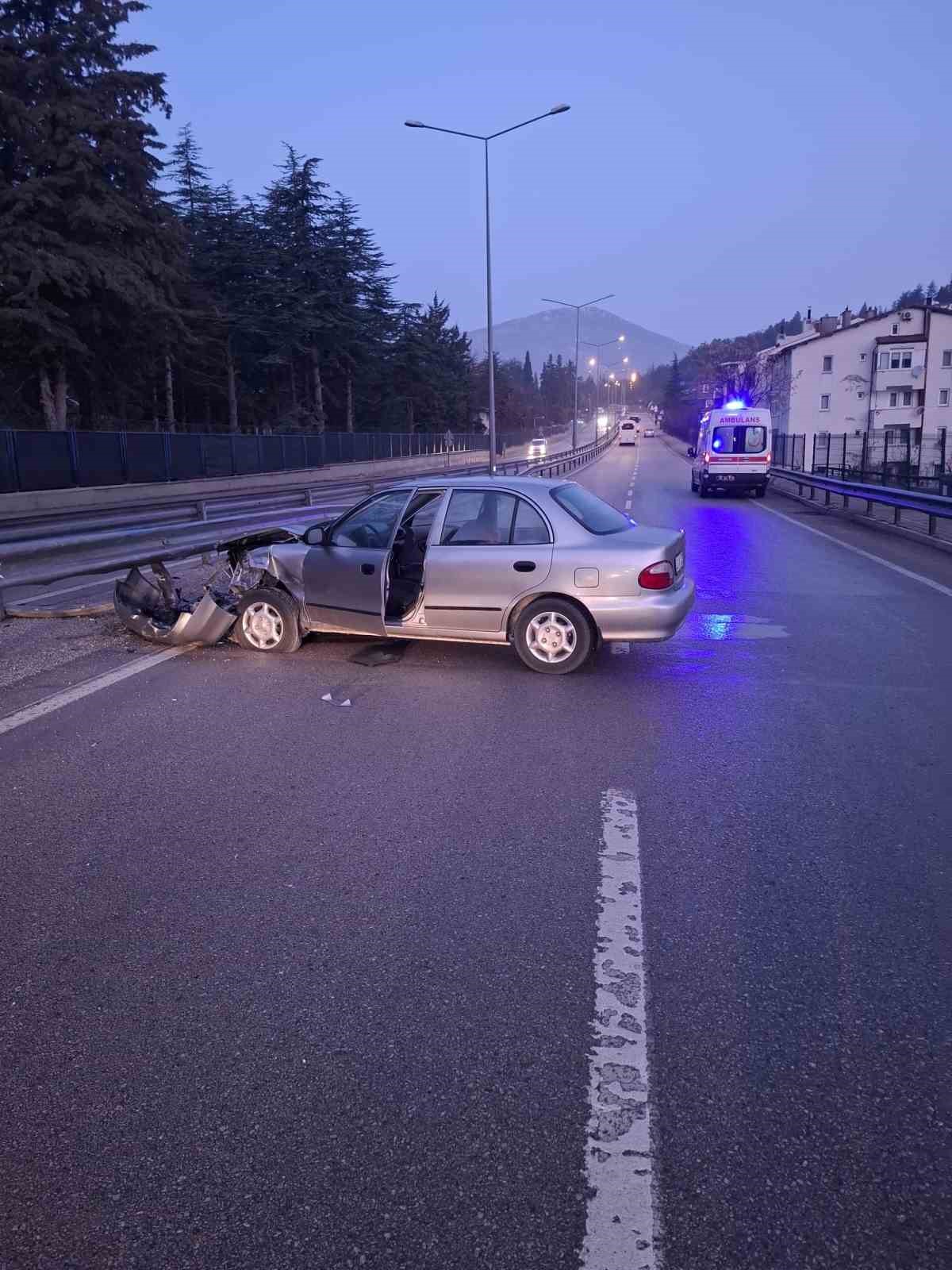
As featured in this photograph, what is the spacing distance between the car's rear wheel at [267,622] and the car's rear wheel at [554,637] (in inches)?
82.8

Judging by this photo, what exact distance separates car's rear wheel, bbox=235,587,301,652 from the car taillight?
121 inches

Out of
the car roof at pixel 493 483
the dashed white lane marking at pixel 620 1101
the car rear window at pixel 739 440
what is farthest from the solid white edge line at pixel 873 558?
the dashed white lane marking at pixel 620 1101

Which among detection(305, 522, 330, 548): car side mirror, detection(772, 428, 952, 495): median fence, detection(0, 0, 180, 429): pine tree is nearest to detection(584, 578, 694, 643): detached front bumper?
detection(305, 522, 330, 548): car side mirror

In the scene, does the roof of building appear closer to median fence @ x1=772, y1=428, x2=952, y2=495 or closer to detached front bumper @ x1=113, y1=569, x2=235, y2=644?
median fence @ x1=772, y1=428, x2=952, y2=495

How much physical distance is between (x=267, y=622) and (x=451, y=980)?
5.87 meters

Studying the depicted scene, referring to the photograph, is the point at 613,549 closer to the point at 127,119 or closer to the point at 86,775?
the point at 86,775

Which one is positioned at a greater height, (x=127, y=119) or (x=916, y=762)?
(x=127, y=119)

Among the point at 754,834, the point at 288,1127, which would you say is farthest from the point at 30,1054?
the point at 754,834

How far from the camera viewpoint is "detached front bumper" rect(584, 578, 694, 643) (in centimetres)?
781

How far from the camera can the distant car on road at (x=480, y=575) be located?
25.8ft

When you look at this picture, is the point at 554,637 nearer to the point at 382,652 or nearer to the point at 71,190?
the point at 382,652

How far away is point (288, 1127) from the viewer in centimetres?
276

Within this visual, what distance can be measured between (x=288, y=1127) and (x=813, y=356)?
242ft

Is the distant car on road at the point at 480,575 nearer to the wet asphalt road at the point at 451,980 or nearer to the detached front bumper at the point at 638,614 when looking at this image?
the detached front bumper at the point at 638,614
